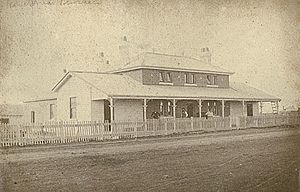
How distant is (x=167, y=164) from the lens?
249 centimetres

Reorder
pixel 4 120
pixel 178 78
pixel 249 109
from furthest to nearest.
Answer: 1. pixel 249 109
2. pixel 178 78
3. pixel 4 120

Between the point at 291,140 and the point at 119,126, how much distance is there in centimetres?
118

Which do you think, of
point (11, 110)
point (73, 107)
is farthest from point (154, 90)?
point (11, 110)

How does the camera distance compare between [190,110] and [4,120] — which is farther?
[190,110]

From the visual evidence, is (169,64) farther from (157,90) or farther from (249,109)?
(249,109)

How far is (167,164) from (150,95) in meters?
0.40

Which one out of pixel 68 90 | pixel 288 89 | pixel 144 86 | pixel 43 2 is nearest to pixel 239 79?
pixel 288 89

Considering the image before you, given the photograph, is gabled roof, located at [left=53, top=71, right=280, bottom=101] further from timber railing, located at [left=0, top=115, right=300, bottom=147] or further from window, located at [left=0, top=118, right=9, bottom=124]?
window, located at [left=0, top=118, right=9, bottom=124]

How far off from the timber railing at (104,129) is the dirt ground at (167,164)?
0.04 meters

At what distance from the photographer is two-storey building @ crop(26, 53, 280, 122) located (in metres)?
2.28

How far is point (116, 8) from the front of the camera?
92.9 inches

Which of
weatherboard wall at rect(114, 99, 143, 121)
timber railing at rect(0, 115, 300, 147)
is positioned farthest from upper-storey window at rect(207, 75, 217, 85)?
weatherboard wall at rect(114, 99, 143, 121)

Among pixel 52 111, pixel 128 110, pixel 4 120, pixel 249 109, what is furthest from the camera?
pixel 249 109

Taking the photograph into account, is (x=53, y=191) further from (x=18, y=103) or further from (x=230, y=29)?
(x=230, y=29)
